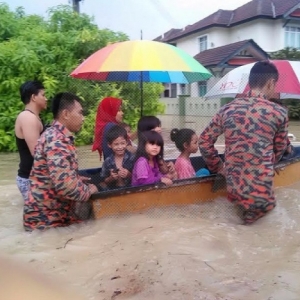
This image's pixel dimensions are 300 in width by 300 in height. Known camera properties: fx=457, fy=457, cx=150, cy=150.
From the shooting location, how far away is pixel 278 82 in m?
5.46

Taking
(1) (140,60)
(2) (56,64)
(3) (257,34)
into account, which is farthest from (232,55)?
(1) (140,60)

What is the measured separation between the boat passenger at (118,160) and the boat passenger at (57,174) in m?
0.52

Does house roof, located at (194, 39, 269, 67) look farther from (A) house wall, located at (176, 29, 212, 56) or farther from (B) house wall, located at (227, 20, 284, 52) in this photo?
(A) house wall, located at (176, 29, 212, 56)

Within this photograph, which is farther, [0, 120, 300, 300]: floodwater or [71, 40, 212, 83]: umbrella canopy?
[71, 40, 212, 83]: umbrella canopy

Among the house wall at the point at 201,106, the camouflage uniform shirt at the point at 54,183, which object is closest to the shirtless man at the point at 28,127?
the camouflage uniform shirt at the point at 54,183

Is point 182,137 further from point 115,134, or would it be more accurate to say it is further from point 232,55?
point 232,55

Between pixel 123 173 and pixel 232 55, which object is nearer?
pixel 123 173

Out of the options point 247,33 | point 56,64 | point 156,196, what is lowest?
point 156,196

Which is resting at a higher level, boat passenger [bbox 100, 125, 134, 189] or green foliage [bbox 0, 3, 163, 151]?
green foliage [bbox 0, 3, 163, 151]

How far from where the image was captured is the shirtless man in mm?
4250

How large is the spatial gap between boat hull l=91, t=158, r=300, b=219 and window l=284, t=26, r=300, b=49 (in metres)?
25.4

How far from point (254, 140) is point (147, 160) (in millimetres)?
1073

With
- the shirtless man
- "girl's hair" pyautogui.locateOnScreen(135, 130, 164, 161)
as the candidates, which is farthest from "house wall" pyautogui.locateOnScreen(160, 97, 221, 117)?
the shirtless man

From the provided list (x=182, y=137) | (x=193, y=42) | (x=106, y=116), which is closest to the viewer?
(x=182, y=137)
